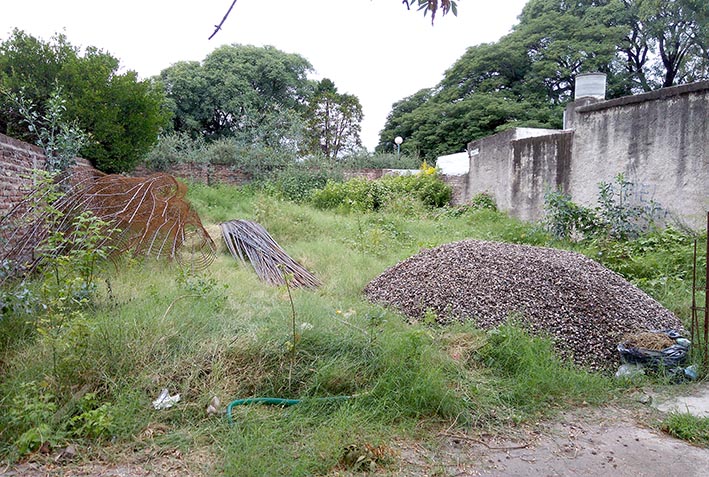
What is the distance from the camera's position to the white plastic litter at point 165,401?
2588mm

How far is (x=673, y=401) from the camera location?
→ 310 centimetres

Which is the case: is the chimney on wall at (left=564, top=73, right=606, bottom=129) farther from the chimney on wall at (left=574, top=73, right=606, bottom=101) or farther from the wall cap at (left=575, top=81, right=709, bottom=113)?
the wall cap at (left=575, top=81, right=709, bottom=113)

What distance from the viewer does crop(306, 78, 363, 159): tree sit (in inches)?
872

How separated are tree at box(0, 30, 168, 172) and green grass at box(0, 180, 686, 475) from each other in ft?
14.8

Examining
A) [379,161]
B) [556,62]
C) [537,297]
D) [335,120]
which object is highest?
[556,62]

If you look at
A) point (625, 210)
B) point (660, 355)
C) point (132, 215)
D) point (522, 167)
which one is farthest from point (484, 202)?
point (132, 215)

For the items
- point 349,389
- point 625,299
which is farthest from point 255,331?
point 625,299

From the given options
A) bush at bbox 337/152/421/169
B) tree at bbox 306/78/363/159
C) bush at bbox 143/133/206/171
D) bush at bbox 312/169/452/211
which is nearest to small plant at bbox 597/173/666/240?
bush at bbox 312/169/452/211

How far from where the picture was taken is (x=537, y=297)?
4.02 meters

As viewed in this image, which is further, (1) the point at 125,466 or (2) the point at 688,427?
(2) the point at 688,427

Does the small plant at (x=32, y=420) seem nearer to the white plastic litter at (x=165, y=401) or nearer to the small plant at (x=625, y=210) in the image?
the white plastic litter at (x=165, y=401)

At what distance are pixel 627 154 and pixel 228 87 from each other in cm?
1843

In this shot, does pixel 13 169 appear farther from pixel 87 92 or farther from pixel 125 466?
pixel 125 466

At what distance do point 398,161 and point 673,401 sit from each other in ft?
46.4
